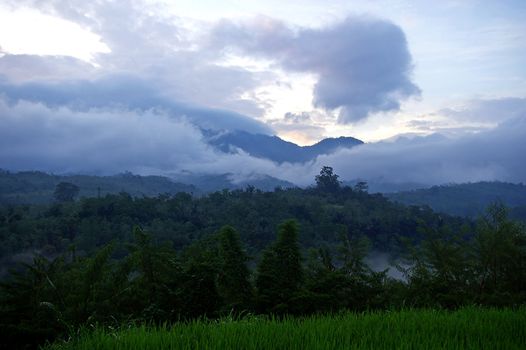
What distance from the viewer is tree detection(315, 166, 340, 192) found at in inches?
6693

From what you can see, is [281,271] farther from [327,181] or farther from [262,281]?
[327,181]

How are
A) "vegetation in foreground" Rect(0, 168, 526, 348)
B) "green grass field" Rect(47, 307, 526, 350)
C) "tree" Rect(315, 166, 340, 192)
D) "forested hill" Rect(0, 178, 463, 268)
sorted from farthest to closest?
"tree" Rect(315, 166, 340, 192) < "forested hill" Rect(0, 178, 463, 268) < "vegetation in foreground" Rect(0, 168, 526, 348) < "green grass field" Rect(47, 307, 526, 350)

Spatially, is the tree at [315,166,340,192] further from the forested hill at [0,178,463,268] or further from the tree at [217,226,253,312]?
the tree at [217,226,253,312]

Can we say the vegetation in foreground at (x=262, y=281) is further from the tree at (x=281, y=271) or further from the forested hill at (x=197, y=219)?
Result: the forested hill at (x=197, y=219)

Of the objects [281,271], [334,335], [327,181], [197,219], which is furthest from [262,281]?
[327,181]

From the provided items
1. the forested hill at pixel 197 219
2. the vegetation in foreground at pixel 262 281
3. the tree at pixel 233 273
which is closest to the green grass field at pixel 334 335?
the vegetation in foreground at pixel 262 281

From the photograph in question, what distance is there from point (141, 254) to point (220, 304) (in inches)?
90.8

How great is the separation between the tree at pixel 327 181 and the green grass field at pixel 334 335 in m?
165

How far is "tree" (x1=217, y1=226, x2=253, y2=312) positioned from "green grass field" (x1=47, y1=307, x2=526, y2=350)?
518 centimetres

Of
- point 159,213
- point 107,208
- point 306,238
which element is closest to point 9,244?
point 107,208

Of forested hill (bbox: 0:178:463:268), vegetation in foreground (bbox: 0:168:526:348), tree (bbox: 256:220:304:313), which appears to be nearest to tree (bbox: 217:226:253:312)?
vegetation in foreground (bbox: 0:168:526:348)

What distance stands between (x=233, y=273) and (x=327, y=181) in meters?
164

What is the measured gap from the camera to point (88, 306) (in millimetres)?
8688

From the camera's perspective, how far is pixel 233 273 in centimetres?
1093
